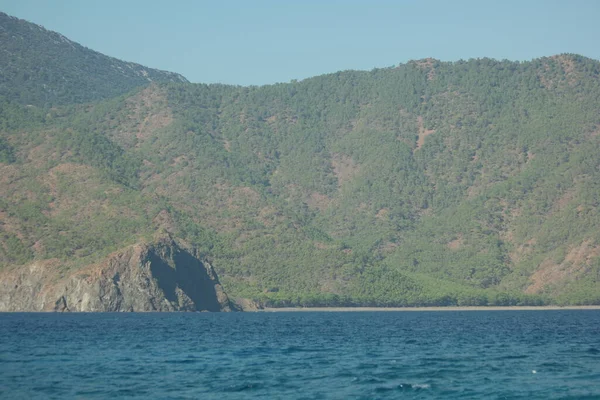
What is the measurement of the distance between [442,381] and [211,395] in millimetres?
16879

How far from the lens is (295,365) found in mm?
76438

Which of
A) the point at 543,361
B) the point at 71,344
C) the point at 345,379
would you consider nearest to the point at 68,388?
the point at 345,379

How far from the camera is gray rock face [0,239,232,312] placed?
18850 cm

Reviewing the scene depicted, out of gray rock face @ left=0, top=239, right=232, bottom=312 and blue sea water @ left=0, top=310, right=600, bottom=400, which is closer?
blue sea water @ left=0, top=310, right=600, bottom=400

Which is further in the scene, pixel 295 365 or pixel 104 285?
pixel 104 285

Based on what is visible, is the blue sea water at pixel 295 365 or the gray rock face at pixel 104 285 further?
the gray rock face at pixel 104 285

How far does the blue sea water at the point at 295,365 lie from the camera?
61.2m

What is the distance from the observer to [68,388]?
6159 cm

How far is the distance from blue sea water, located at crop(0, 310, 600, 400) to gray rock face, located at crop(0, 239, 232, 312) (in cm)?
6984

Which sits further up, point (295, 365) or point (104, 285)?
point (295, 365)

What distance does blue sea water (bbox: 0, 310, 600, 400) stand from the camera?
201 ft

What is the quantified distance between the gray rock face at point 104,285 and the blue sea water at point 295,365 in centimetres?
6984

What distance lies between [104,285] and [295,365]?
393ft

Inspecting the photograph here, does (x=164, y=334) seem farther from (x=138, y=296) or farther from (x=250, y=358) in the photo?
(x=138, y=296)
